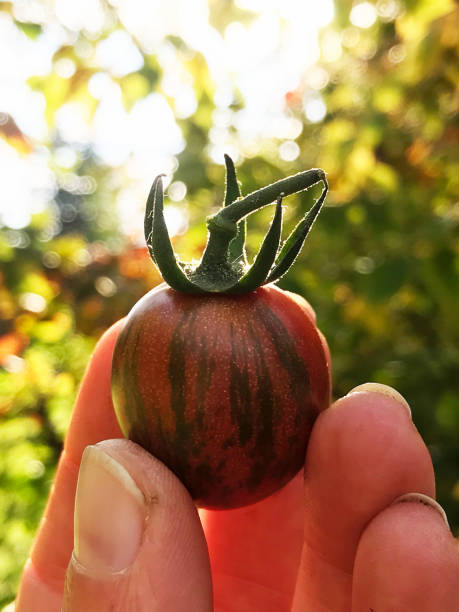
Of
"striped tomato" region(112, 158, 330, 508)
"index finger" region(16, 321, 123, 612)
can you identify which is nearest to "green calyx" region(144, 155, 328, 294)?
"striped tomato" region(112, 158, 330, 508)

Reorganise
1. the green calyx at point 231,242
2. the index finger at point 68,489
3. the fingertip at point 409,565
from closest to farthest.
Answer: the fingertip at point 409,565, the green calyx at point 231,242, the index finger at point 68,489

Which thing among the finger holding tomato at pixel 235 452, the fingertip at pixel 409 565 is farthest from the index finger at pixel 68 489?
the fingertip at pixel 409 565

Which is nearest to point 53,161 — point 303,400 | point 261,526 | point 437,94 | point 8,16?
point 8,16

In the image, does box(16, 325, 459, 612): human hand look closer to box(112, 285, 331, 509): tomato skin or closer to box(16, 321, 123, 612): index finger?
box(112, 285, 331, 509): tomato skin

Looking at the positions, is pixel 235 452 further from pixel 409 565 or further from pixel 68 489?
pixel 68 489

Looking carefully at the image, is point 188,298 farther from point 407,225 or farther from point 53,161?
point 53,161

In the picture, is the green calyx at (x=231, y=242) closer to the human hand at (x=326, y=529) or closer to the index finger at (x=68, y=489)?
the human hand at (x=326, y=529)

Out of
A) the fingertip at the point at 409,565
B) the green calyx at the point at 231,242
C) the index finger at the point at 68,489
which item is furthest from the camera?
the index finger at the point at 68,489
